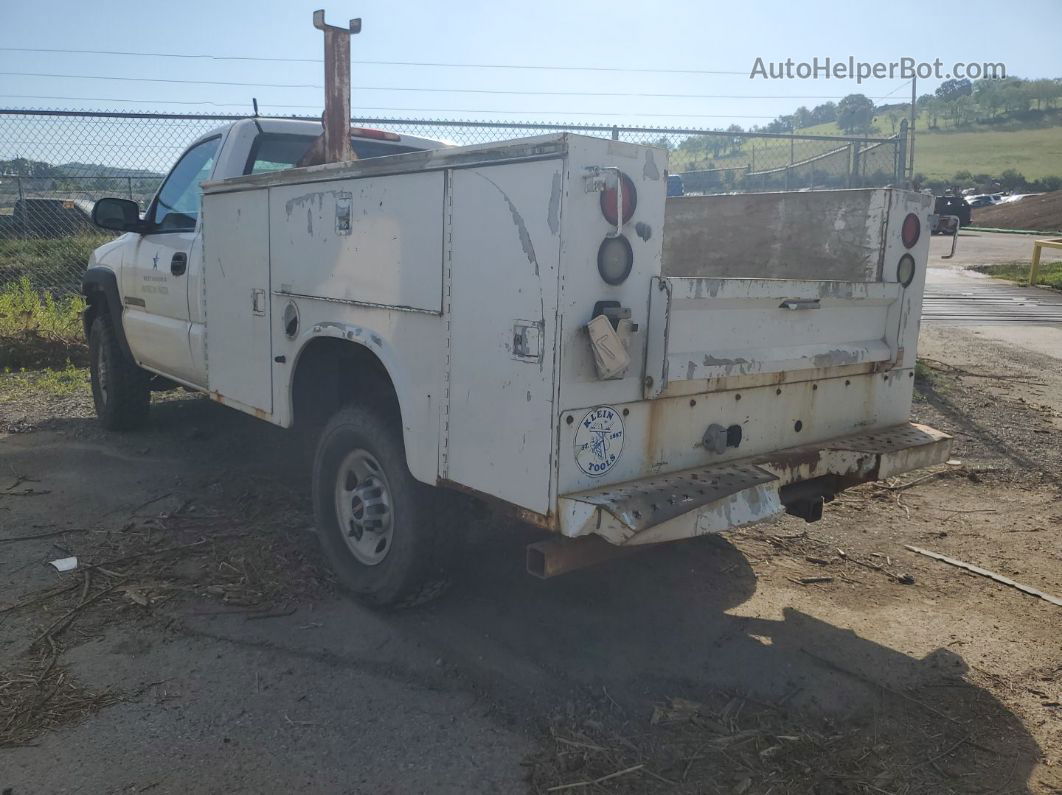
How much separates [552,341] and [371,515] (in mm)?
1387

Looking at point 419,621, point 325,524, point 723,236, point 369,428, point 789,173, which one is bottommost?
point 419,621

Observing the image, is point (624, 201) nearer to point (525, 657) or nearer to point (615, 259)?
point (615, 259)

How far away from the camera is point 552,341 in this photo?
2.68 metres

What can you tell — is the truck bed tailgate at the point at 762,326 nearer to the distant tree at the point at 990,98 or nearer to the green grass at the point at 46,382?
the green grass at the point at 46,382

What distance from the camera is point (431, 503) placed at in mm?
3383

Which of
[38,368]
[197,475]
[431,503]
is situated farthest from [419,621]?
[38,368]

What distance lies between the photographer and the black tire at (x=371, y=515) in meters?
3.39

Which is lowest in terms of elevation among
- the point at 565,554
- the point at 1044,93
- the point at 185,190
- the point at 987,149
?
the point at 565,554

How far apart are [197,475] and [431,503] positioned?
9.08ft

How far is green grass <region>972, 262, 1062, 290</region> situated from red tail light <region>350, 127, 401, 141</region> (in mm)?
16835

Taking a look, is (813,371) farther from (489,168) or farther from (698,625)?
(489,168)

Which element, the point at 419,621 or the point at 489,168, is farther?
the point at 419,621

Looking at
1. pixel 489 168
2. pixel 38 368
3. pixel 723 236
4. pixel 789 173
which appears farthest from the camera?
pixel 789 173

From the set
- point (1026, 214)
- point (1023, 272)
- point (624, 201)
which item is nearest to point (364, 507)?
point (624, 201)
